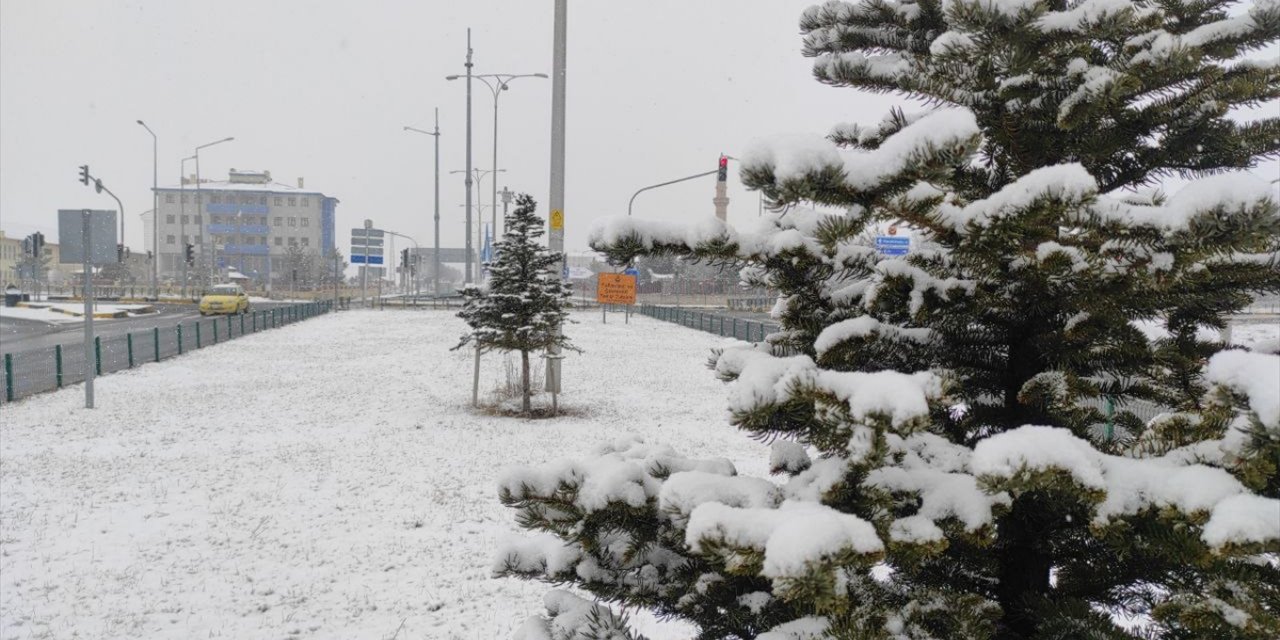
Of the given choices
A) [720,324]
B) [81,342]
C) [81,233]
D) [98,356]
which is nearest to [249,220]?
[81,342]

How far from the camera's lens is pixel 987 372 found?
1.84 meters

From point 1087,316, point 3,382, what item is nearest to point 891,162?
point 1087,316

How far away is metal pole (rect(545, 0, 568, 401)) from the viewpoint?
14.6 metres

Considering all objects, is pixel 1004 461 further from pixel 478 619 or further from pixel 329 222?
pixel 329 222

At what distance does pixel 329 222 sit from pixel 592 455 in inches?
5521

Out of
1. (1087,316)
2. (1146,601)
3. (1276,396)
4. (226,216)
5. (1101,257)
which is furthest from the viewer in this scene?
(226,216)

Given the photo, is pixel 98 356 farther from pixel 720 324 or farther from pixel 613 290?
pixel 720 324

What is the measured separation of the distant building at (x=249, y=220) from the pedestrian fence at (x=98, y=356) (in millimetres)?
97029

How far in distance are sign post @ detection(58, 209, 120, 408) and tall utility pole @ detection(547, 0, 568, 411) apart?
8049 mm

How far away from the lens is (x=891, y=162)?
48.3 inches

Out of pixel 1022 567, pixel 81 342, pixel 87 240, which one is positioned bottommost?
pixel 81 342

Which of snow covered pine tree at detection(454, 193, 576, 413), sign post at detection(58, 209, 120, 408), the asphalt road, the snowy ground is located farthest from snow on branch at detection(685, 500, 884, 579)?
the asphalt road

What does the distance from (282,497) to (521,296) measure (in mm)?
5893

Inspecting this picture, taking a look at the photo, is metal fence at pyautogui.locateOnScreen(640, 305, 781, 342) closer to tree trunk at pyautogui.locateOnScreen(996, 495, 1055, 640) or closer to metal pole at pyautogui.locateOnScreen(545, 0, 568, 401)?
metal pole at pyautogui.locateOnScreen(545, 0, 568, 401)
